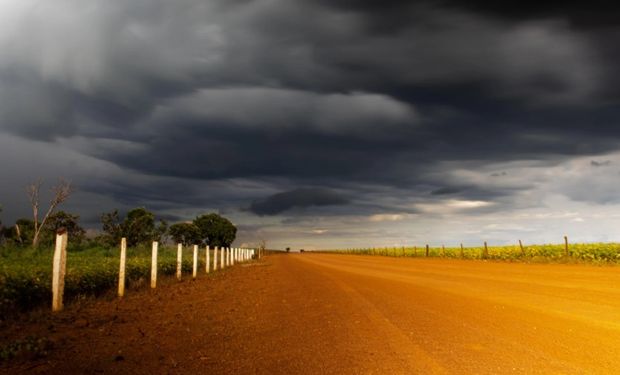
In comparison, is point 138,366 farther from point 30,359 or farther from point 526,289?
point 526,289

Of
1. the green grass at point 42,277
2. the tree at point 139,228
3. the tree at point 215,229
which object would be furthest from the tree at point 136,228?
the tree at point 215,229

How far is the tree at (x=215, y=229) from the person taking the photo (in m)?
115

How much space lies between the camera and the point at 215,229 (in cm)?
11594

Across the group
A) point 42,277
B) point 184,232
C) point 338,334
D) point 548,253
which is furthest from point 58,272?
point 184,232

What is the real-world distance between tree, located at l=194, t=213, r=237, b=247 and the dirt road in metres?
101

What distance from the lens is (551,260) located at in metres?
41.6

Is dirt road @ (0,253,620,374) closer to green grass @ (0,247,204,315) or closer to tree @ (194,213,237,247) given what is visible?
green grass @ (0,247,204,315)

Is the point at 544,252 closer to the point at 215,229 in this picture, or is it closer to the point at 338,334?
the point at 338,334

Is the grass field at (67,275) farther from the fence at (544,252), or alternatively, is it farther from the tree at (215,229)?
the tree at (215,229)

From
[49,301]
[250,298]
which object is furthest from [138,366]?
[250,298]

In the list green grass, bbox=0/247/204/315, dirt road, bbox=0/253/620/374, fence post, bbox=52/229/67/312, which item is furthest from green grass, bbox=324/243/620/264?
fence post, bbox=52/229/67/312

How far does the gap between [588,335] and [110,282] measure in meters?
15.3

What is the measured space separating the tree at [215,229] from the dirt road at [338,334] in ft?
331

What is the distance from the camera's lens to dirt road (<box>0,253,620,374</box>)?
6.98 meters
